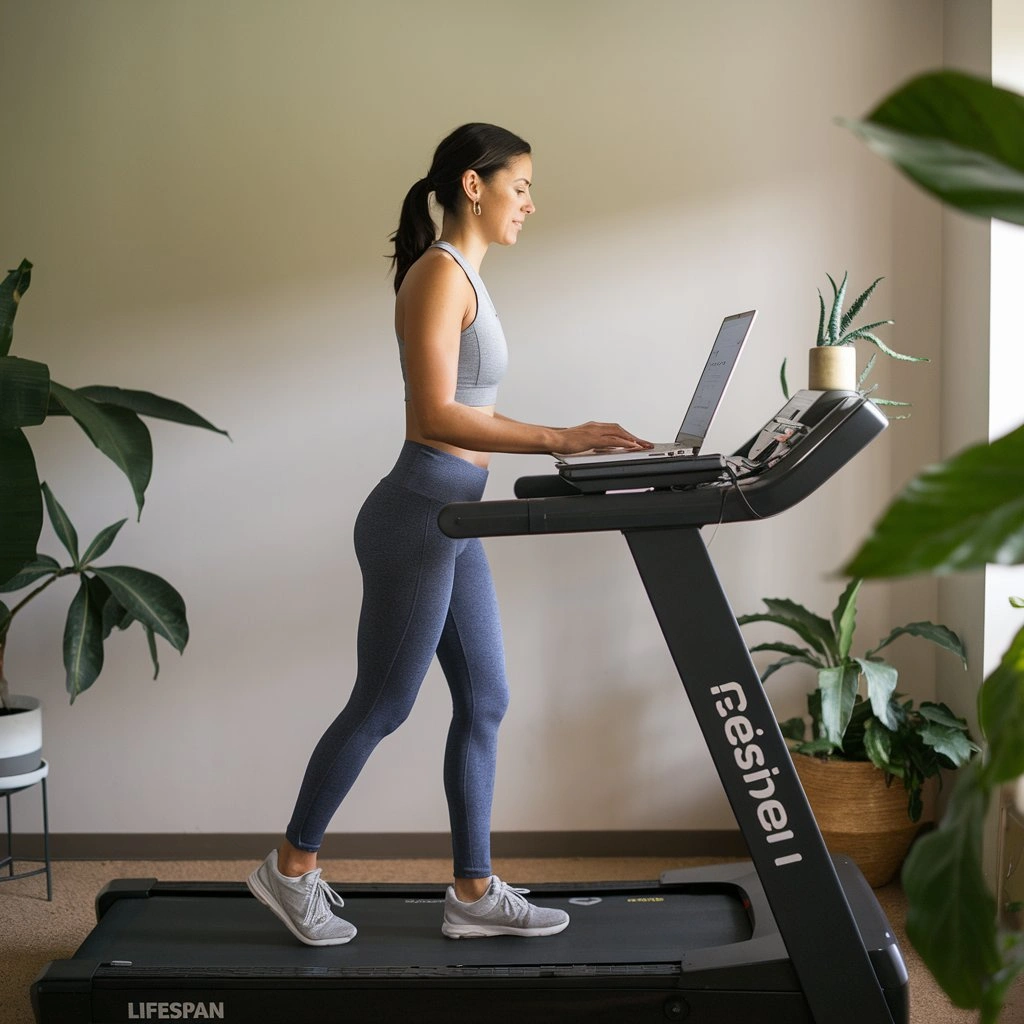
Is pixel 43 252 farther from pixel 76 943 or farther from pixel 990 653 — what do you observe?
pixel 990 653

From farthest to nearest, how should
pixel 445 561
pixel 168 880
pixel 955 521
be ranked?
1. pixel 168 880
2. pixel 445 561
3. pixel 955 521

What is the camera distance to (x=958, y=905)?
77cm

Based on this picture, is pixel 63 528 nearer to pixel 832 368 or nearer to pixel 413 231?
pixel 413 231

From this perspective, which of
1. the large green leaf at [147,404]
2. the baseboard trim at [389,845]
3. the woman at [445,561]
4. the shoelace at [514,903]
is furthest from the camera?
the baseboard trim at [389,845]

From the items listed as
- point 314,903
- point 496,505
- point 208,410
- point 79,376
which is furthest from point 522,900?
point 79,376

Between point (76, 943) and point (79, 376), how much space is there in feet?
4.56

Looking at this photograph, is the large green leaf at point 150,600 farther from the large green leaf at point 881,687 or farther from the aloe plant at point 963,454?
the aloe plant at point 963,454

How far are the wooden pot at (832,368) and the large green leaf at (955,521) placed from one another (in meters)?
1.41

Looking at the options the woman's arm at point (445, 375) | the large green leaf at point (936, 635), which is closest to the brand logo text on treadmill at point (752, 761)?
the woman's arm at point (445, 375)

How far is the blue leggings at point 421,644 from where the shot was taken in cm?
200

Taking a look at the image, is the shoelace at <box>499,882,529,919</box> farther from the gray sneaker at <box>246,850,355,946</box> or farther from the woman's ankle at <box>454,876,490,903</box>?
the gray sneaker at <box>246,850,355,946</box>

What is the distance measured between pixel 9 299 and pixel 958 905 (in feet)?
7.34

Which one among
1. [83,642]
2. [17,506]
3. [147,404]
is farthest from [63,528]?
[17,506]

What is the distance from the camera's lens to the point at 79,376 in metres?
3.00
